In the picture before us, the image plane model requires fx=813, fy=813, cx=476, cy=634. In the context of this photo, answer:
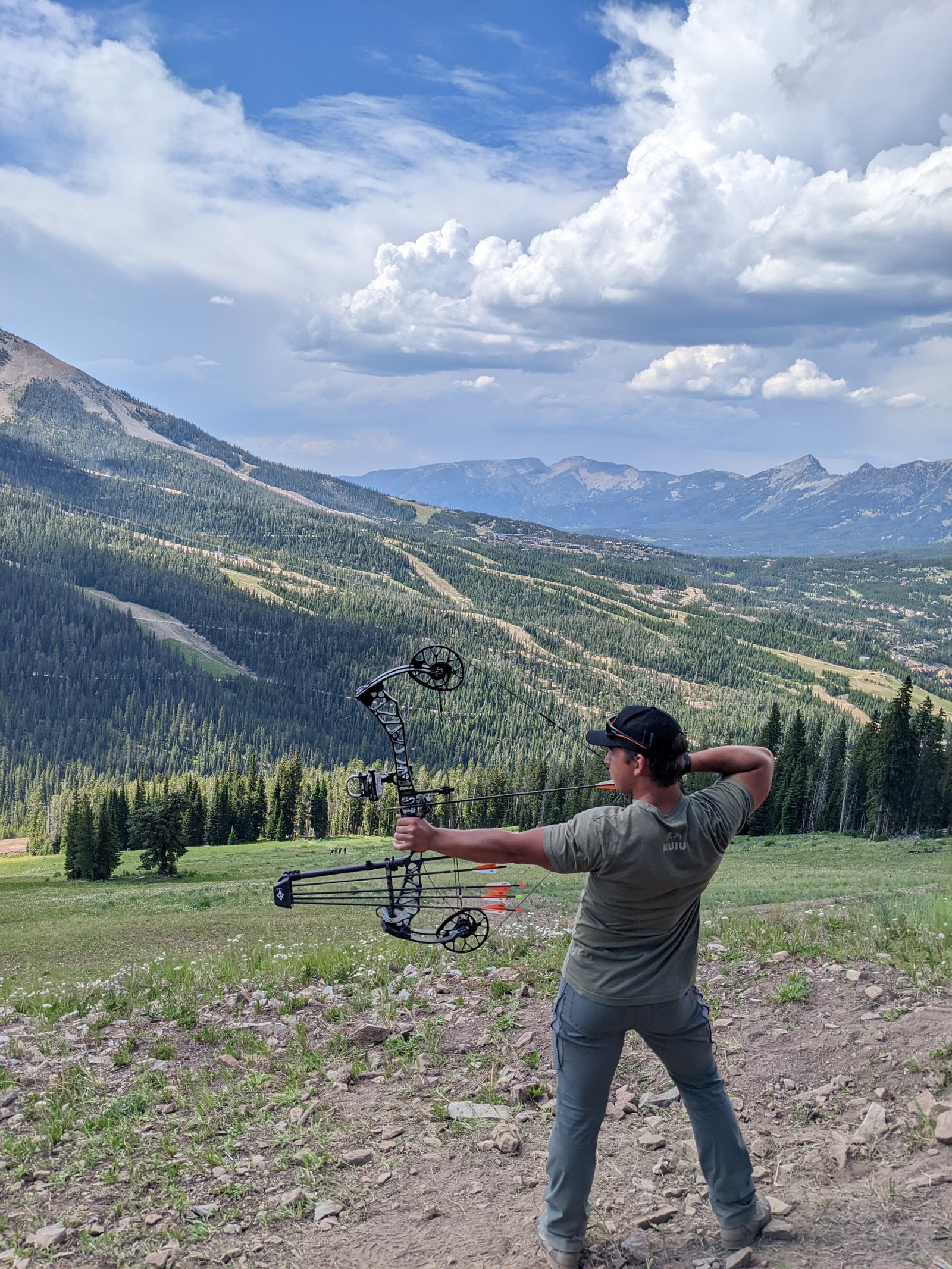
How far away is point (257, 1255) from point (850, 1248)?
4.71m

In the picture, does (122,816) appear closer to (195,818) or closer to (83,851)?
(195,818)

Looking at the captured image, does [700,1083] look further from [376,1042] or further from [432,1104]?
[376,1042]

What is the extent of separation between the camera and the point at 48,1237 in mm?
7191

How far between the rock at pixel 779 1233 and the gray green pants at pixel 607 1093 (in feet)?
0.73

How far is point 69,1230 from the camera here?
24.0 ft

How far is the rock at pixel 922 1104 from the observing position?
757 cm

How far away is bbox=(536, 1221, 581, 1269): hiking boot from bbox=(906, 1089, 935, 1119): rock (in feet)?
11.9

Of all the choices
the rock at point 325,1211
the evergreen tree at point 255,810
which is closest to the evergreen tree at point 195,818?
the evergreen tree at point 255,810

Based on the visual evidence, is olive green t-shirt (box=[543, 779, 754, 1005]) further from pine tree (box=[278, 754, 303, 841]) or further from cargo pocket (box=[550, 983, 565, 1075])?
pine tree (box=[278, 754, 303, 841])

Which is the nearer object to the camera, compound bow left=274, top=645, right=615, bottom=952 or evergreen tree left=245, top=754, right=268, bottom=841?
compound bow left=274, top=645, right=615, bottom=952

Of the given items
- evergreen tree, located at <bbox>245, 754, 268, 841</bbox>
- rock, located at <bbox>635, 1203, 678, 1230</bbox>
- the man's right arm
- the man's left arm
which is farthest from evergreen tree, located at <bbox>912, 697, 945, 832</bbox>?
the man's left arm

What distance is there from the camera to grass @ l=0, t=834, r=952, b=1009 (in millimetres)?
13438

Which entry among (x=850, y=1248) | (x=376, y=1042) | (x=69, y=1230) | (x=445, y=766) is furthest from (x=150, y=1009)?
(x=445, y=766)

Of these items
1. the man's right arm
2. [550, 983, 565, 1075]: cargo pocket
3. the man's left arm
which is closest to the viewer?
the man's left arm
